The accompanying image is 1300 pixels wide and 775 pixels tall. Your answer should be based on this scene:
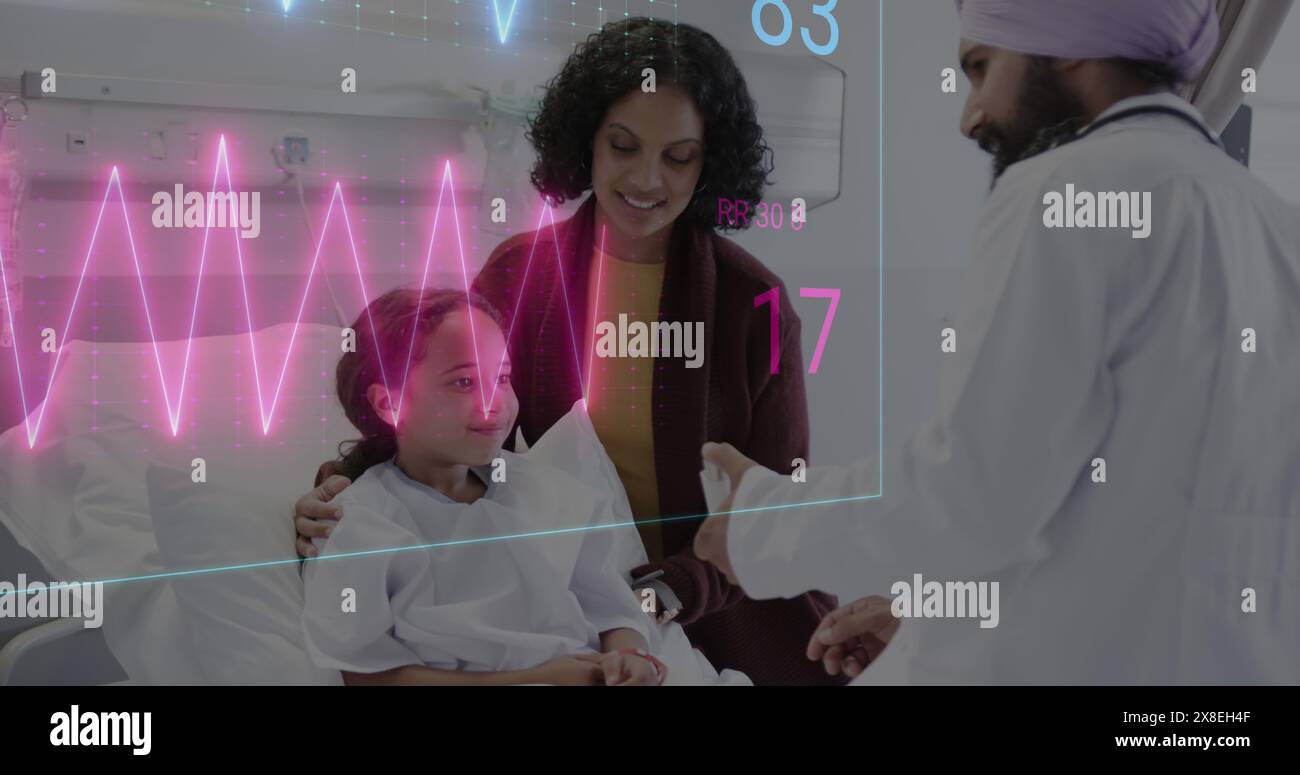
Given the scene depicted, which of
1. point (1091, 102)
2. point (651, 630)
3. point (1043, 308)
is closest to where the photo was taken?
point (1043, 308)

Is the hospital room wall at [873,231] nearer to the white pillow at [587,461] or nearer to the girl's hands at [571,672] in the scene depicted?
the white pillow at [587,461]

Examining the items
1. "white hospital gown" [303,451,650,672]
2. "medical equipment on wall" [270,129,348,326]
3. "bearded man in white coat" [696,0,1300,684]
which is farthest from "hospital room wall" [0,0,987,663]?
"medical equipment on wall" [270,129,348,326]

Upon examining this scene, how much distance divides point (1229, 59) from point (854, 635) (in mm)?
1213

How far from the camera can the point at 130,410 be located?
1.89 m

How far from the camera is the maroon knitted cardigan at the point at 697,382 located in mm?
1961

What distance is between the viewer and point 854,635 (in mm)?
2020

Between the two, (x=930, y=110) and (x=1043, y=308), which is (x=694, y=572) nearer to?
(x=1043, y=308)

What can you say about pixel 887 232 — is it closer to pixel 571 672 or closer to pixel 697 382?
pixel 697 382

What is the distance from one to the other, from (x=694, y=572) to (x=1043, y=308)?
2.37ft

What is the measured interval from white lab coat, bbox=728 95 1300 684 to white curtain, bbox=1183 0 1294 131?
0.99 ft

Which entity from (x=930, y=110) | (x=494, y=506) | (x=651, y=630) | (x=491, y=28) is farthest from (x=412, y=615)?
(x=930, y=110)

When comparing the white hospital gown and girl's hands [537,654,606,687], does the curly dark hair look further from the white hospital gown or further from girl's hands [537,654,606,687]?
girl's hands [537,654,606,687]

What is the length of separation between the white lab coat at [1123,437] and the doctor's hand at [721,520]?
8.7 inches

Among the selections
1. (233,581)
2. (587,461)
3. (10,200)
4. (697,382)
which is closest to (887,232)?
(697,382)
